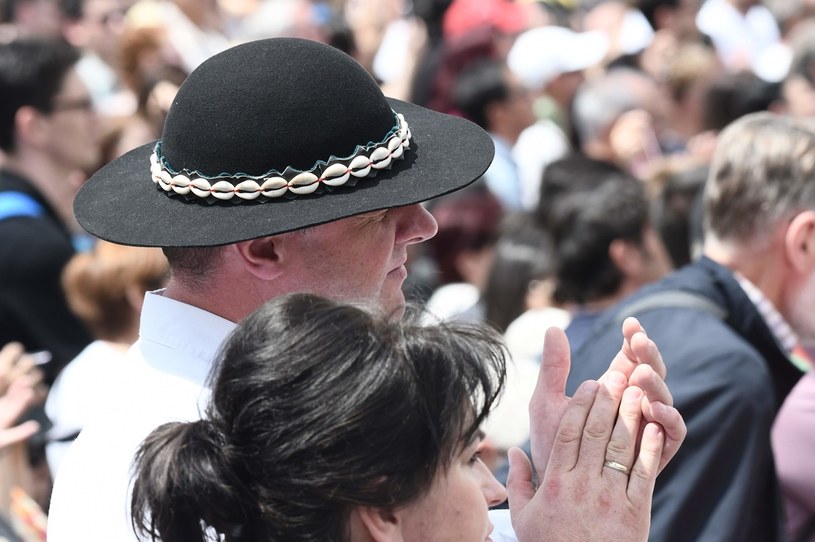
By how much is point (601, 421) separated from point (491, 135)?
3733 millimetres

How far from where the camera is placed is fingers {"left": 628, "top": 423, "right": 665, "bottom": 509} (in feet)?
5.41

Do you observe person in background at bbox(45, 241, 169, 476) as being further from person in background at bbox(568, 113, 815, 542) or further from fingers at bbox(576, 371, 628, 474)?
fingers at bbox(576, 371, 628, 474)

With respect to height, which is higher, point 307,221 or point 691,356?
point 307,221

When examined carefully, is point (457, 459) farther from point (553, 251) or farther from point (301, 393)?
point (553, 251)

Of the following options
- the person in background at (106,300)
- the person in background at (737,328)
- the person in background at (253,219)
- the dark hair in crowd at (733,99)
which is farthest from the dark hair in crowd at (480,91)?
the person in background at (253,219)

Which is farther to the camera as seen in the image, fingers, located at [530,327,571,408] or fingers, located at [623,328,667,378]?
fingers, located at [530,327,571,408]

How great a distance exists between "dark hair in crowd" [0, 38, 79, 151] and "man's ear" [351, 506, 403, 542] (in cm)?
396

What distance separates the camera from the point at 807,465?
3.04 m

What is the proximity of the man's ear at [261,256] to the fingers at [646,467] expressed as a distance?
64 cm

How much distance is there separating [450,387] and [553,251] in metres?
2.85

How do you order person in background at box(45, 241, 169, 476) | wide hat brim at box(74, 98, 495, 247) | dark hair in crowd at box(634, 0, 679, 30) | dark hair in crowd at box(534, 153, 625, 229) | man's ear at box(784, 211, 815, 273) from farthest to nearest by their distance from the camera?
dark hair in crowd at box(634, 0, 679, 30) → dark hair in crowd at box(534, 153, 625, 229) → person in background at box(45, 241, 169, 476) → man's ear at box(784, 211, 815, 273) → wide hat brim at box(74, 98, 495, 247)

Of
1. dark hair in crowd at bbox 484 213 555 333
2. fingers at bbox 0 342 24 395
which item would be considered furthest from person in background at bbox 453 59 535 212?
fingers at bbox 0 342 24 395

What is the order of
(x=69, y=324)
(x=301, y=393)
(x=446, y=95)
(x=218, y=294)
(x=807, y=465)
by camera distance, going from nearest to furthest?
1. (x=301, y=393)
2. (x=218, y=294)
3. (x=807, y=465)
4. (x=69, y=324)
5. (x=446, y=95)

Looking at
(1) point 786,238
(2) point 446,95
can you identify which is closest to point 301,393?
(1) point 786,238
